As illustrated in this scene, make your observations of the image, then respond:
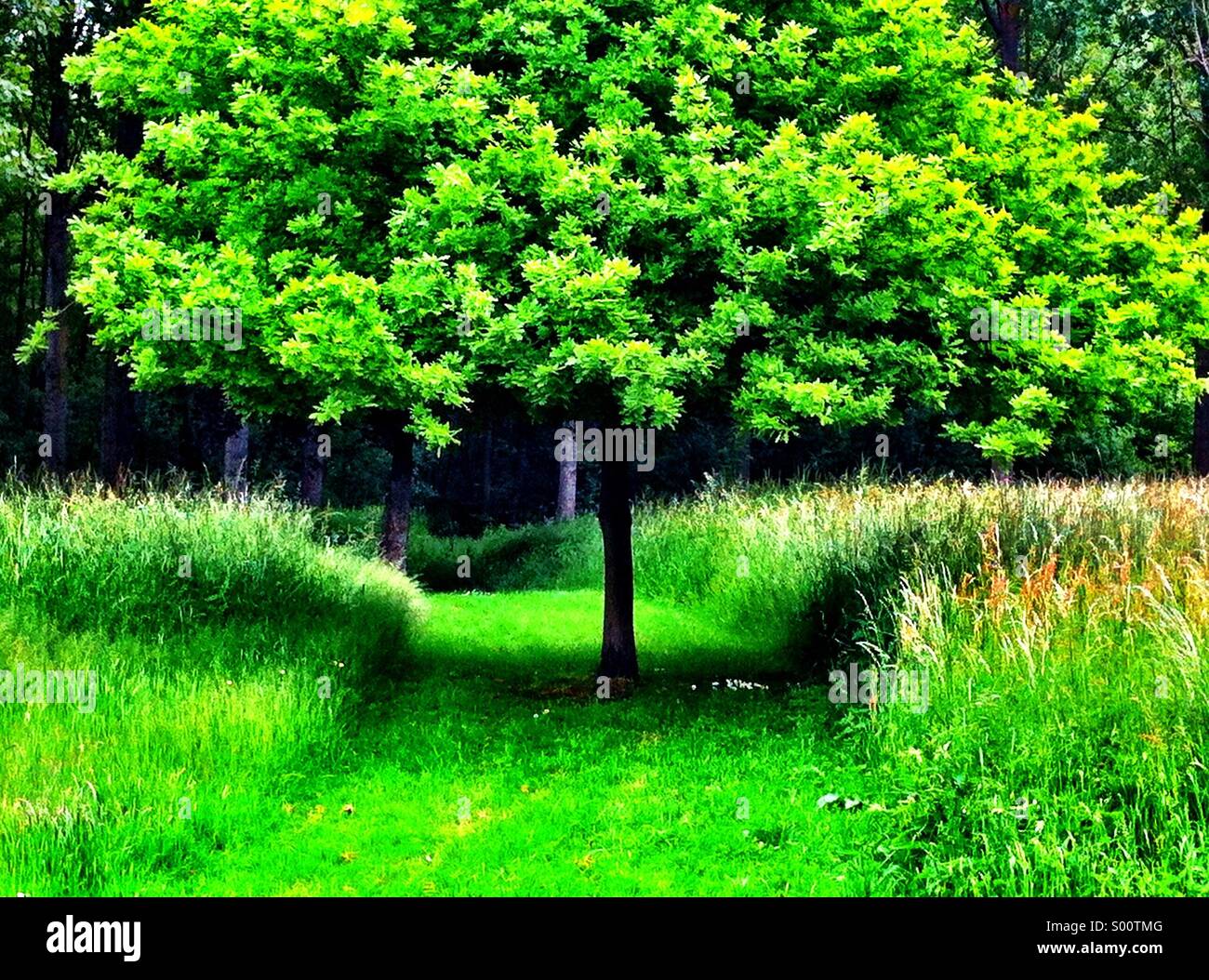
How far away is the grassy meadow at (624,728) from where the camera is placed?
580 centimetres

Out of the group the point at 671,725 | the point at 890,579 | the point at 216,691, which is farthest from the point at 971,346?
the point at 216,691

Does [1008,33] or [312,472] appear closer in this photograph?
[1008,33]

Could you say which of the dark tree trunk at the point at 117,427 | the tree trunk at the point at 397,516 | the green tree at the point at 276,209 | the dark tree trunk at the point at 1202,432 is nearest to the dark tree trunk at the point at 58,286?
the dark tree trunk at the point at 117,427

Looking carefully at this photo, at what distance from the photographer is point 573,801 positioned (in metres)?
7.14

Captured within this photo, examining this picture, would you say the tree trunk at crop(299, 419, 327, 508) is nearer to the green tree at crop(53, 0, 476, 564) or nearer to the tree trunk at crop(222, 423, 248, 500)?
the tree trunk at crop(222, 423, 248, 500)

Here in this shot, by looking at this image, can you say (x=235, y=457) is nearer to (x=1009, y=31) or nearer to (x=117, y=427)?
(x=117, y=427)

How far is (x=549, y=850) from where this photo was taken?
633 centimetres

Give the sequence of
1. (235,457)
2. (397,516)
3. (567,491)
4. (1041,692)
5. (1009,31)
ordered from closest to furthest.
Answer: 1. (1041,692)
2. (235,457)
3. (1009,31)
4. (397,516)
5. (567,491)

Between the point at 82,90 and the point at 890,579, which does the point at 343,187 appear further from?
the point at 82,90

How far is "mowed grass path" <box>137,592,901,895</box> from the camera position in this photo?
592cm

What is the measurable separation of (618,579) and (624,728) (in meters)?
2.02

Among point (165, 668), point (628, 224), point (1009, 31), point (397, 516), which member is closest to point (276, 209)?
point (628, 224)

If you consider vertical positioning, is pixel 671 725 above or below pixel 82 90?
below
